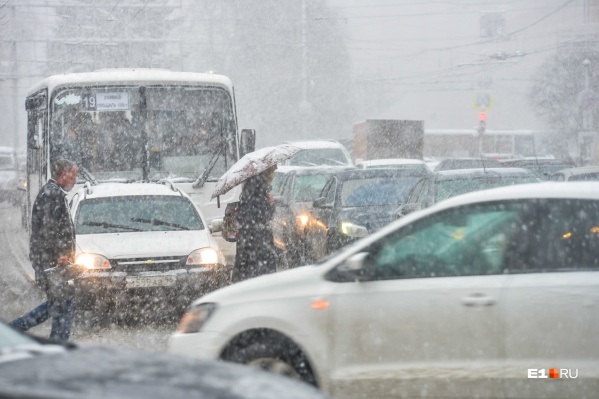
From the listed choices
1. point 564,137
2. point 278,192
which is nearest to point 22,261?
point 278,192

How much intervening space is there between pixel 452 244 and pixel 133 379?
3027 mm

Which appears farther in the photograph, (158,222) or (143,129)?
(143,129)

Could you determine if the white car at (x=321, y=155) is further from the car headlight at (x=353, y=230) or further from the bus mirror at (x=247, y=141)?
the car headlight at (x=353, y=230)

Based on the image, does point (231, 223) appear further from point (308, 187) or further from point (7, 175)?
point (7, 175)

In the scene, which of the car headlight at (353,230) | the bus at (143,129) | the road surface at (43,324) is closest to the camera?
the road surface at (43,324)

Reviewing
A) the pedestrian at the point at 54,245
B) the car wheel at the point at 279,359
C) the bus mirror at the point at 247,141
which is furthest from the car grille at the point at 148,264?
the car wheel at the point at 279,359

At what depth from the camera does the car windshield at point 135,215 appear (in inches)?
458

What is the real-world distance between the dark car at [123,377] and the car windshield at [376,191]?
10456 millimetres

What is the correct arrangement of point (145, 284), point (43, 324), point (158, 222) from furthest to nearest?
1. point (158, 222)
2. point (43, 324)
3. point (145, 284)

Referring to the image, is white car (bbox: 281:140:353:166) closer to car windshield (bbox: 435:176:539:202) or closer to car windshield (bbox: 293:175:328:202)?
car windshield (bbox: 293:175:328:202)

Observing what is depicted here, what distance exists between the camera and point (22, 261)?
1800 centimetres

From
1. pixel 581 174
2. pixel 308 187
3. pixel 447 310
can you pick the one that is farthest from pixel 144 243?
pixel 581 174

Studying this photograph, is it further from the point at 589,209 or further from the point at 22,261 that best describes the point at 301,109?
the point at 589,209

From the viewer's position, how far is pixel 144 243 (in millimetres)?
11062
